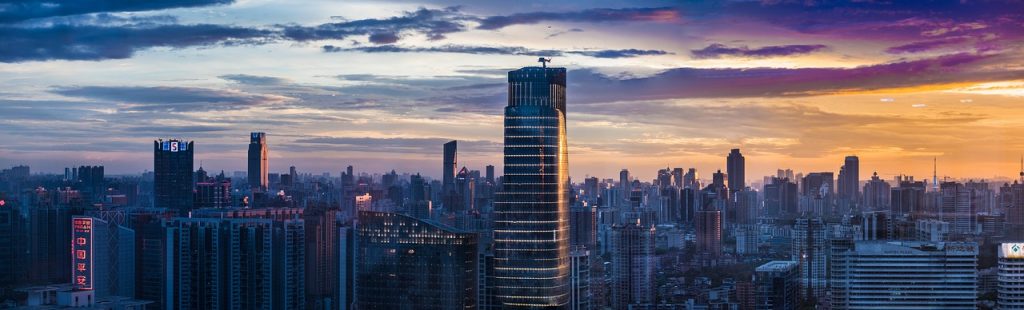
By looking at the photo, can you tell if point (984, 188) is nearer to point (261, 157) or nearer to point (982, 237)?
point (982, 237)

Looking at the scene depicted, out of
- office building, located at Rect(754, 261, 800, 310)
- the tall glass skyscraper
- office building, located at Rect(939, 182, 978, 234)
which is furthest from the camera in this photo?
office building, located at Rect(754, 261, 800, 310)

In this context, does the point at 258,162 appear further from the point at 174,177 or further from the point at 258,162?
the point at 174,177

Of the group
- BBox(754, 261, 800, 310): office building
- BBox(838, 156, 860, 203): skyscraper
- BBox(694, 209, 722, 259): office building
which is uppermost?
BBox(838, 156, 860, 203): skyscraper

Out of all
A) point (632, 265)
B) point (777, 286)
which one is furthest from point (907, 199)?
point (632, 265)

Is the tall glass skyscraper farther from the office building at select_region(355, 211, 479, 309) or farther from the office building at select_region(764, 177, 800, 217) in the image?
the office building at select_region(764, 177, 800, 217)

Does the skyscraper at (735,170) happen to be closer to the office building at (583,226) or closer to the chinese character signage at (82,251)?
the office building at (583,226)

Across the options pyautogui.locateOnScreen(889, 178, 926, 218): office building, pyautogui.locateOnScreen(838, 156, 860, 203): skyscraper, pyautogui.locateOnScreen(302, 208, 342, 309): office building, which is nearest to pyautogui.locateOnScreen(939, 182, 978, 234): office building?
pyautogui.locateOnScreen(889, 178, 926, 218): office building
